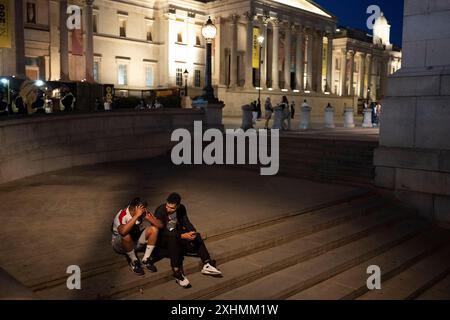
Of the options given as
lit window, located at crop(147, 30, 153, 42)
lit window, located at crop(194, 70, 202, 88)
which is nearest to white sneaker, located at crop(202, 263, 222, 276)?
lit window, located at crop(147, 30, 153, 42)

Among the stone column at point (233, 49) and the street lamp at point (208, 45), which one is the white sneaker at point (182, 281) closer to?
the street lamp at point (208, 45)

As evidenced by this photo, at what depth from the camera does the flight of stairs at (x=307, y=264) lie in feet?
18.1

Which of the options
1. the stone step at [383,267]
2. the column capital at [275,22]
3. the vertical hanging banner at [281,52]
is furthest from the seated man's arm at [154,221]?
the vertical hanging banner at [281,52]

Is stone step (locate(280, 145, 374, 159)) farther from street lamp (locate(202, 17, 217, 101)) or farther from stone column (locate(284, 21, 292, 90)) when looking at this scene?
stone column (locate(284, 21, 292, 90))

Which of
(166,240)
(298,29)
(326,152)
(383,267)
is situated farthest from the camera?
(298,29)

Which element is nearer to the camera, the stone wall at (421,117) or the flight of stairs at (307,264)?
the flight of stairs at (307,264)

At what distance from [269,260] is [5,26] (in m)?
21.8

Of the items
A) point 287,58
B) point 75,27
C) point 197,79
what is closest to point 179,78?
point 197,79

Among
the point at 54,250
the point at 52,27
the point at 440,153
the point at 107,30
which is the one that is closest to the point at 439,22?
the point at 440,153

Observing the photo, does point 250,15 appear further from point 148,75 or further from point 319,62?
point 319,62

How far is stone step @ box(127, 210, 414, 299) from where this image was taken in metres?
5.54

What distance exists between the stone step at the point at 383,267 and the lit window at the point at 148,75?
48.8 metres

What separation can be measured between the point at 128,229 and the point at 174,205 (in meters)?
0.68

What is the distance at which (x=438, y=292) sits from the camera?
6973 mm
